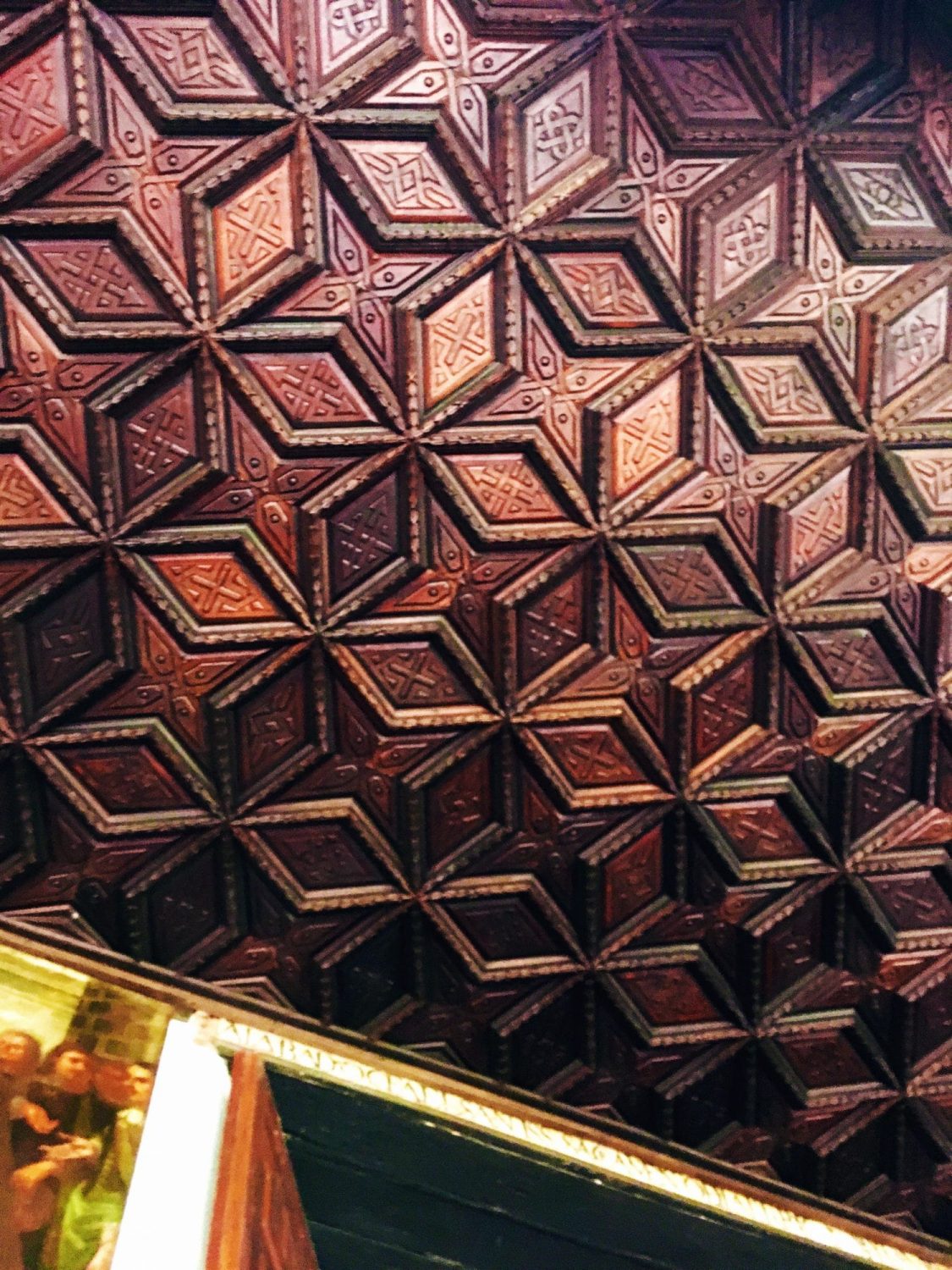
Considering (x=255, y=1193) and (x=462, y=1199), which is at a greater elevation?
(x=255, y=1193)

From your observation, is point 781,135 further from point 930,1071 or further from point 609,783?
point 930,1071

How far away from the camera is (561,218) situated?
6.57 ft

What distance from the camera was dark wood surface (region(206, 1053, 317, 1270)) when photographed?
1.46 meters

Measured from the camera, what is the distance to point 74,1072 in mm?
1779

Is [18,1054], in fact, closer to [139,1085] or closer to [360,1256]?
[139,1085]

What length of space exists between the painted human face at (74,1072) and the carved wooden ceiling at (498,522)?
1.25ft

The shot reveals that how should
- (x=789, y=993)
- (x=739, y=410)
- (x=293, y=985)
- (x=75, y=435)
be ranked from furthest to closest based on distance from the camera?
(x=789, y=993) → (x=293, y=985) → (x=739, y=410) → (x=75, y=435)

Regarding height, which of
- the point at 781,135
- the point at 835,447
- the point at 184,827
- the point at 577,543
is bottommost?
the point at 184,827

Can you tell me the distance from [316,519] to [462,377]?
49cm

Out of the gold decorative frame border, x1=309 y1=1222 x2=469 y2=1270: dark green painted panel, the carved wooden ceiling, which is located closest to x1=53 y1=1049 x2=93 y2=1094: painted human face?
the gold decorative frame border

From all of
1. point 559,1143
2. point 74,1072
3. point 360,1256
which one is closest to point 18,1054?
point 74,1072

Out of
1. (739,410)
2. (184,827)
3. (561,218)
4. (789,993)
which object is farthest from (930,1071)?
(561,218)

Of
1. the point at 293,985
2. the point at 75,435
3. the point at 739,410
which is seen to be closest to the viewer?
the point at 75,435

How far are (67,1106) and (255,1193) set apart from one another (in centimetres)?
44
